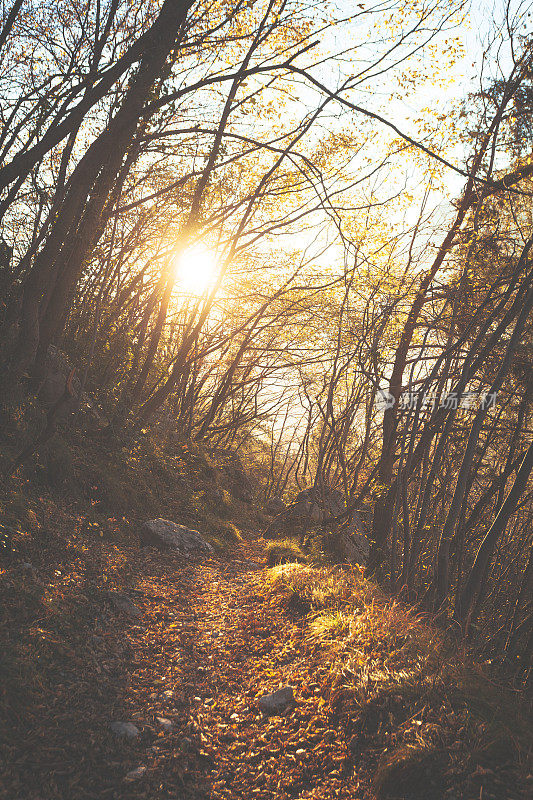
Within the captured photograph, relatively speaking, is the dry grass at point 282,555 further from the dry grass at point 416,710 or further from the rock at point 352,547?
the dry grass at point 416,710

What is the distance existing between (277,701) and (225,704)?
41 centimetres

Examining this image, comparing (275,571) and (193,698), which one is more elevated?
(275,571)

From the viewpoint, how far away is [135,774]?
8.25ft

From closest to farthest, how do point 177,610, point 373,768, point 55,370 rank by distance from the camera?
1. point 373,768
2. point 177,610
3. point 55,370

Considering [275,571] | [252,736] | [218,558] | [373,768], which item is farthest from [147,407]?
[373,768]

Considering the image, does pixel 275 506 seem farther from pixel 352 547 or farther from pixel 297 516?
pixel 352 547

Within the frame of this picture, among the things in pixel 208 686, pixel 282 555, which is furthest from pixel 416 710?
pixel 282 555

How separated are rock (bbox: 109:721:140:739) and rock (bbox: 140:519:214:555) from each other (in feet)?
12.6

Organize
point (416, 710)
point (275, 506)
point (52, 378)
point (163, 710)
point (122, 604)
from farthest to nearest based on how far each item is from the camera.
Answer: point (275, 506) → point (52, 378) → point (122, 604) → point (163, 710) → point (416, 710)

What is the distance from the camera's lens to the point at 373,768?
266 cm

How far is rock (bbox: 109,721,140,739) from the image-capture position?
9.11 ft

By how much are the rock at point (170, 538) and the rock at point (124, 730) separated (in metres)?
3.85

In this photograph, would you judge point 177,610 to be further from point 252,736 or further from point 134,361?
point 134,361

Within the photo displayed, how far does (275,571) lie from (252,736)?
342 cm
